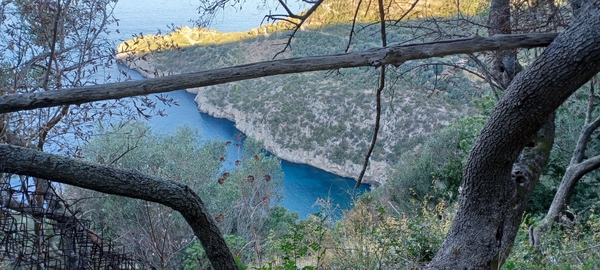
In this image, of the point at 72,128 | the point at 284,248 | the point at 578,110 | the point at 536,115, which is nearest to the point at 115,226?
the point at 72,128

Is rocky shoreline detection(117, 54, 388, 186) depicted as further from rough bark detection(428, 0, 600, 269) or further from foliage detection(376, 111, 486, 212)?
rough bark detection(428, 0, 600, 269)

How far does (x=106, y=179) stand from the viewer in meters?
1.30

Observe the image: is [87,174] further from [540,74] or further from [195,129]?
[195,129]

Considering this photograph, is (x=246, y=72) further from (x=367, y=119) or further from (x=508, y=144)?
(x=367, y=119)

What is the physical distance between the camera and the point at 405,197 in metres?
10.3

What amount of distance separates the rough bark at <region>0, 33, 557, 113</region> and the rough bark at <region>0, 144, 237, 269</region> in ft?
0.51

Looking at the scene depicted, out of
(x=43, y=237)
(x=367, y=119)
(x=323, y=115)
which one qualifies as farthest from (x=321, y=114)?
(x=43, y=237)

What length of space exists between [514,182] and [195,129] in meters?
10.0

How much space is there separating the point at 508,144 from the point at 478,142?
14 cm

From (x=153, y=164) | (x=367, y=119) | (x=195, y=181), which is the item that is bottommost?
(x=195, y=181)

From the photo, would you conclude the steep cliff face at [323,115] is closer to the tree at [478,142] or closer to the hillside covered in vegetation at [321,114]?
the hillside covered in vegetation at [321,114]

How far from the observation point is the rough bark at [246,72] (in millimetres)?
1289

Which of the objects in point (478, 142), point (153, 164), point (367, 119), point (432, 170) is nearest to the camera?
point (478, 142)

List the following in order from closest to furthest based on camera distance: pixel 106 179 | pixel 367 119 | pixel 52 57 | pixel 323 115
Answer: pixel 106 179
pixel 52 57
pixel 367 119
pixel 323 115
